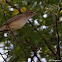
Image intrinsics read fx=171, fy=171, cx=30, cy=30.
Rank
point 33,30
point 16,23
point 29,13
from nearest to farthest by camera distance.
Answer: point 16,23, point 33,30, point 29,13

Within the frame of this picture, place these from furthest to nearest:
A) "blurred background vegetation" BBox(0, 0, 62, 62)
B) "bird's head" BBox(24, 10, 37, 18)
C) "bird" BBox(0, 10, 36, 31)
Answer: "bird's head" BBox(24, 10, 37, 18) → "blurred background vegetation" BBox(0, 0, 62, 62) → "bird" BBox(0, 10, 36, 31)

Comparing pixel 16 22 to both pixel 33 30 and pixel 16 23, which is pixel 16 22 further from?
pixel 33 30

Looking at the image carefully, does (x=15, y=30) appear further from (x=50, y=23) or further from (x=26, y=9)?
(x=50, y=23)

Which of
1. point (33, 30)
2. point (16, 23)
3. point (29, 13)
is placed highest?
point (29, 13)

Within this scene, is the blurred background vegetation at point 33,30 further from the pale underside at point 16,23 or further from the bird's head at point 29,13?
the pale underside at point 16,23

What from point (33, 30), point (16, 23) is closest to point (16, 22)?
point (16, 23)

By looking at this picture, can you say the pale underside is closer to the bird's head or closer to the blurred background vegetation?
the blurred background vegetation

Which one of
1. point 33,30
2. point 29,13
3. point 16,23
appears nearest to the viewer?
point 16,23

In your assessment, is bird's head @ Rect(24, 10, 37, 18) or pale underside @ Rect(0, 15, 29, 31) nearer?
pale underside @ Rect(0, 15, 29, 31)

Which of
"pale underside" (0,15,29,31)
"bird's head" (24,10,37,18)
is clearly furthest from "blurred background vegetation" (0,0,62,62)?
"pale underside" (0,15,29,31)

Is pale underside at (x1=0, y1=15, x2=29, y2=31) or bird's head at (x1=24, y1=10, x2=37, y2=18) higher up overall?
bird's head at (x1=24, y1=10, x2=37, y2=18)

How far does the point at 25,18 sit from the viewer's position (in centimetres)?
490

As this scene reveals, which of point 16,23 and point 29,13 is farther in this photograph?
point 29,13

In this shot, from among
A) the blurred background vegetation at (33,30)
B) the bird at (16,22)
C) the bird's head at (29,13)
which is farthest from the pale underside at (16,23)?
the bird's head at (29,13)
